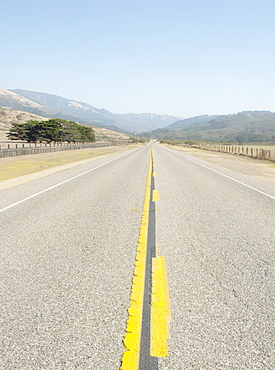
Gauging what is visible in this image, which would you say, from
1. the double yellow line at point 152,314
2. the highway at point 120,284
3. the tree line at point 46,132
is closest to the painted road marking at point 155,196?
the highway at point 120,284

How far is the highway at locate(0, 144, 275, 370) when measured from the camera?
262 centimetres

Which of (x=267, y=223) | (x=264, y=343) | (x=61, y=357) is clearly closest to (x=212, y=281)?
(x=264, y=343)

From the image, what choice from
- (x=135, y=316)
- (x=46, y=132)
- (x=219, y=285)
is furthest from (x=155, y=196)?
(x=46, y=132)

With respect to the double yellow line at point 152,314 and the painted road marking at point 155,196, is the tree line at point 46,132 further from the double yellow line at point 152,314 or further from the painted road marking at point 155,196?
the double yellow line at point 152,314

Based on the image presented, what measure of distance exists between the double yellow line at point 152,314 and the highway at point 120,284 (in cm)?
7

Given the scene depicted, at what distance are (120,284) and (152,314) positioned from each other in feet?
2.46

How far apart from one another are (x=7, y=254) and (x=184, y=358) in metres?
3.37

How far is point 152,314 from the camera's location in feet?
10.5

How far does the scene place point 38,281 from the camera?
12.9 ft

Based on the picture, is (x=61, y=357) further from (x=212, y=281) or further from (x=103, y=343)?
(x=212, y=281)

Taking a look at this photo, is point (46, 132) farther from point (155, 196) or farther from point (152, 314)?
point (152, 314)

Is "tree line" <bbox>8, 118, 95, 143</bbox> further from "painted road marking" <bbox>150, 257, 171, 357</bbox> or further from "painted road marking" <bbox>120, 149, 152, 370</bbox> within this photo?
"painted road marking" <bbox>150, 257, 171, 357</bbox>

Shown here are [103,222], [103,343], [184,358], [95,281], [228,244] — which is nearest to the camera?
[184,358]

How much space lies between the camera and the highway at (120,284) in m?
2.62
